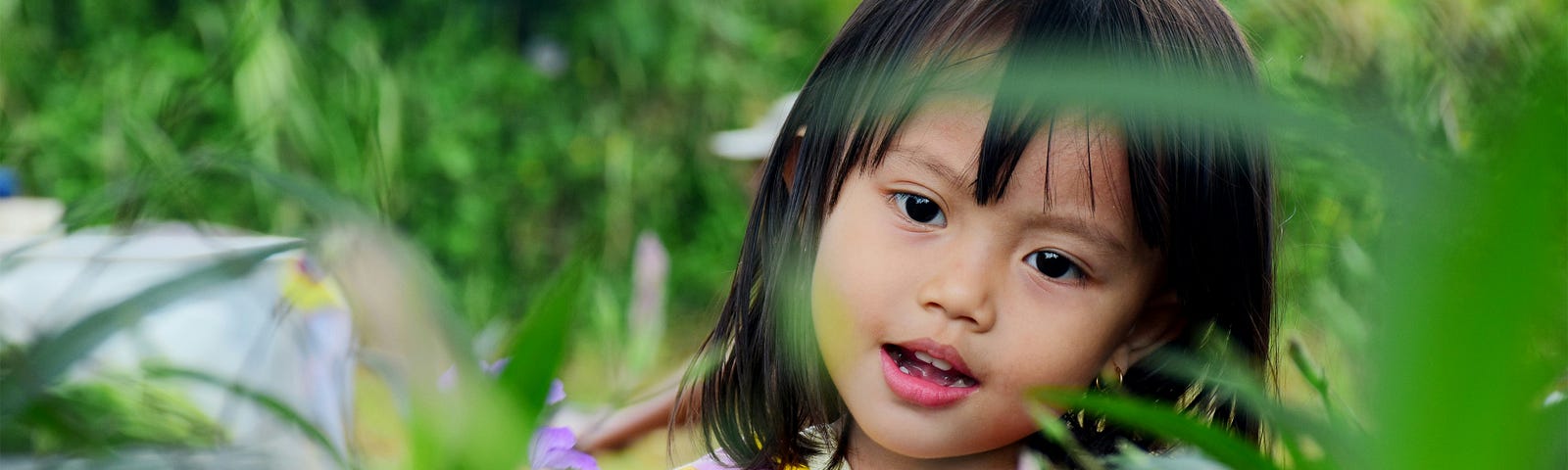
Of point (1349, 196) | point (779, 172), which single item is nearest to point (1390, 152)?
point (1349, 196)

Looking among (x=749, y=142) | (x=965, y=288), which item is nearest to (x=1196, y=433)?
(x=965, y=288)

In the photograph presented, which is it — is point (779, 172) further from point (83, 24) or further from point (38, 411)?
point (83, 24)

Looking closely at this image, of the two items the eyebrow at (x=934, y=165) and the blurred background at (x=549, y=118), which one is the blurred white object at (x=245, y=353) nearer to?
the blurred background at (x=549, y=118)

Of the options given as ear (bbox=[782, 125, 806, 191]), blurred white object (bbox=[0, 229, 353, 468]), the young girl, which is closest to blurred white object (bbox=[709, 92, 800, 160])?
ear (bbox=[782, 125, 806, 191])

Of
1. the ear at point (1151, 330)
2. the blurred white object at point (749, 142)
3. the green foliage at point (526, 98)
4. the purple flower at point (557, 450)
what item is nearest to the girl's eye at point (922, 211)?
the ear at point (1151, 330)

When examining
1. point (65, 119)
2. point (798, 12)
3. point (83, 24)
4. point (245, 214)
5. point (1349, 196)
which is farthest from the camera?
point (798, 12)

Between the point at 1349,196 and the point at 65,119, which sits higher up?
the point at 1349,196

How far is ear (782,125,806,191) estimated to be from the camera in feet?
3.38

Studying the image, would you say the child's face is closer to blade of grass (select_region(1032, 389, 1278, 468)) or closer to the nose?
the nose

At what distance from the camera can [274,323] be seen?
0.29 meters

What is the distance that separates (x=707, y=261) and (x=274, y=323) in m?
3.55

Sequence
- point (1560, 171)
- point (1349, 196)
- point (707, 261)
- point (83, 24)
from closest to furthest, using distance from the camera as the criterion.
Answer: point (1560, 171) < point (1349, 196) < point (83, 24) < point (707, 261)

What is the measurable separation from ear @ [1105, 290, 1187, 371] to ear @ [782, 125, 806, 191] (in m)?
0.27

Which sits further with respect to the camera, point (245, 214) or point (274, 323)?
point (245, 214)
